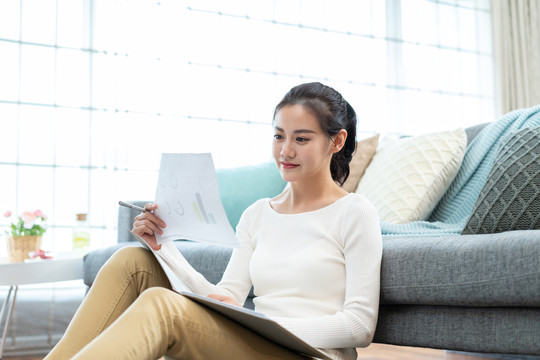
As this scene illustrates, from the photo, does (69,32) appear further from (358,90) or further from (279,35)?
(358,90)

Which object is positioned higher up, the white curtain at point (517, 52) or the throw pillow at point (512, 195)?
the white curtain at point (517, 52)

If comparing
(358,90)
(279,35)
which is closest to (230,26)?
(279,35)

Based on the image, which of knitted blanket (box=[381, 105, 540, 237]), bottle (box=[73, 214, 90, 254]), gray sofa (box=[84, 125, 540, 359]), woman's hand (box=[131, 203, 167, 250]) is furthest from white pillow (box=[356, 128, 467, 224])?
bottle (box=[73, 214, 90, 254])

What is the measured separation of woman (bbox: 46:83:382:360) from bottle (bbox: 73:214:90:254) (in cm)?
170

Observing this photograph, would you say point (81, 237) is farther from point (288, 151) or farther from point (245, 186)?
point (288, 151)

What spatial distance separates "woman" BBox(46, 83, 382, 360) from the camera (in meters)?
1.24

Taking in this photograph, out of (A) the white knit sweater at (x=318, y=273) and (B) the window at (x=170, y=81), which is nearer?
(A) the white knit sweater at (x=318, y=273)

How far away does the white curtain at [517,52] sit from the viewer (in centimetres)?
454

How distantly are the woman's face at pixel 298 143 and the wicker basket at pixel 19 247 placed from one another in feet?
5.80

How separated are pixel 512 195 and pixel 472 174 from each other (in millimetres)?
722

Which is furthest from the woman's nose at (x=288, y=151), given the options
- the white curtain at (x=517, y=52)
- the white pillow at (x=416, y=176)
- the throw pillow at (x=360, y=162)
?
the white curtain at (x=517, y=52)

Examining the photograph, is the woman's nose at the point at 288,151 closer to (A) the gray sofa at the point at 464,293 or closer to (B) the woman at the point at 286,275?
(B) the woman at the point at 286,275

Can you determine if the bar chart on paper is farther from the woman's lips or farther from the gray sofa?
the gray sofa

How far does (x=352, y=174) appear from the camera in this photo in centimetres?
275
